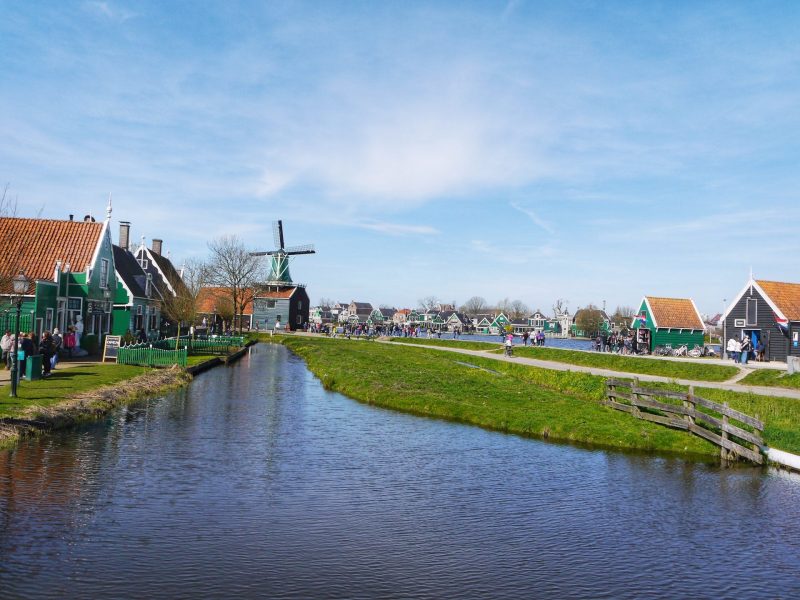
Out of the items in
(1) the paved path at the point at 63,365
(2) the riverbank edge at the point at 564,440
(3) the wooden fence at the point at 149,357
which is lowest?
(2) the riverbank edge at the point at 564,440

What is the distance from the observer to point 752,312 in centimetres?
5325

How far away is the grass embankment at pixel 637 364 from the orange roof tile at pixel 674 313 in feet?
35.6

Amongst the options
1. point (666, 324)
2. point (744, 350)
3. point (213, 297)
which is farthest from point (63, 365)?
point (213, 297)

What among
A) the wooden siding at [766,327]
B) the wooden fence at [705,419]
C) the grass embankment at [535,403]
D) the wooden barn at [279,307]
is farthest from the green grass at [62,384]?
the wooden barn at [279,307]

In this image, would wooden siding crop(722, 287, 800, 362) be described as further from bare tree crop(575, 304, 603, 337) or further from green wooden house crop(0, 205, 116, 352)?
bare tree crop(575, 304, 603, 337)

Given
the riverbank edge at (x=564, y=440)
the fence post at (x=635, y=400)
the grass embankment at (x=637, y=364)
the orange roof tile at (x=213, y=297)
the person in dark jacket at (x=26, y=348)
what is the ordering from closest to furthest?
1. the riverbank edge at (x=564, y=440)
2. the fence post at (x=635, y=400)
3. the person in dark jacket at (x=26, y=348)
4. the grass embankment at (x=637, y=364)
5. the orange roof tile at (x=213, y=297)

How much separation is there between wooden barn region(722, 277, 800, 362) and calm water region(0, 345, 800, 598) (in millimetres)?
35890

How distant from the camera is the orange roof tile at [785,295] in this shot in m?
50.8

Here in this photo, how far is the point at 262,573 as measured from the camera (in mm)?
10750

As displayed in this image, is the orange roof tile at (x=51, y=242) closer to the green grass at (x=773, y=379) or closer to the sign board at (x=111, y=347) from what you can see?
the sign board at (x=111, y=347)

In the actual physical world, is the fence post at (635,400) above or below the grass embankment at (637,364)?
below

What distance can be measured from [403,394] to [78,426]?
600 inches

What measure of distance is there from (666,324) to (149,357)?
1898 inches

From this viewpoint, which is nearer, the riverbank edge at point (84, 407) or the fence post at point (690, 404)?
the riverbank edge at point (84, 407)
